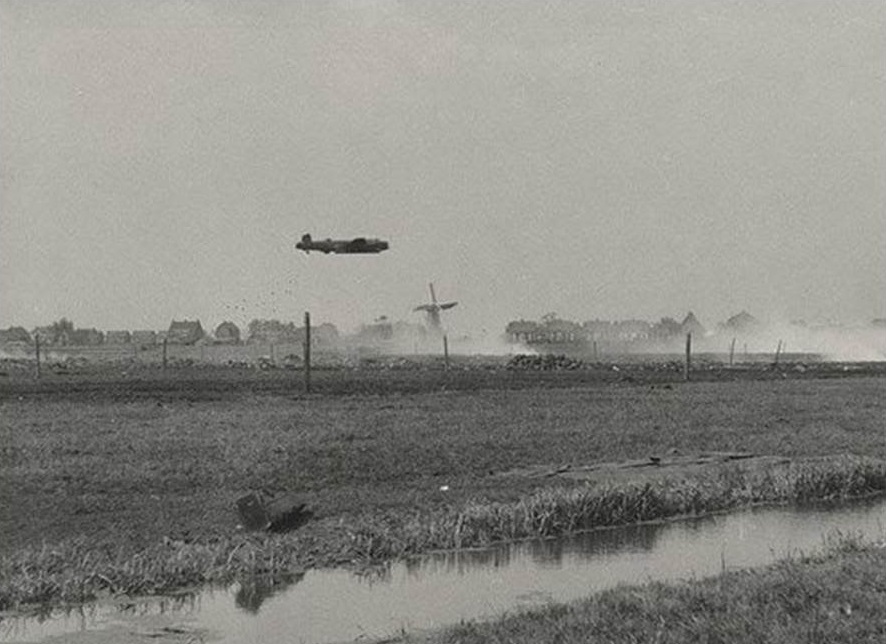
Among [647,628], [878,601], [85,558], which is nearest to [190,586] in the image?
[85,558]

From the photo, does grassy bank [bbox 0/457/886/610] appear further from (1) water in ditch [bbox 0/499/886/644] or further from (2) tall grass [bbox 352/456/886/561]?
(1) water in ditch [bbox 0/499/886/644]

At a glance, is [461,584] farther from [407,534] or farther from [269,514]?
[269,514]

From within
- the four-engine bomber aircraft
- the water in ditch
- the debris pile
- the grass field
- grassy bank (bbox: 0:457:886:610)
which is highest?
the four-engine bomber aircraft

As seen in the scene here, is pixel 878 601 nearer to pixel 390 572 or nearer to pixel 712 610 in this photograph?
pixel 712 610

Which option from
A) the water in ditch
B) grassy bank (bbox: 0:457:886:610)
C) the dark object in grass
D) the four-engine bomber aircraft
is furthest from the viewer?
the four-engine bomber aircraft

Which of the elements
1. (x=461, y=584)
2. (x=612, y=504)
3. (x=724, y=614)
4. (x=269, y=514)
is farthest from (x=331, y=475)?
(x=724, y=614)

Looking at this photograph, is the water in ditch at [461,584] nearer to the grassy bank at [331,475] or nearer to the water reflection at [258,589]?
the water reflection at [258,589]

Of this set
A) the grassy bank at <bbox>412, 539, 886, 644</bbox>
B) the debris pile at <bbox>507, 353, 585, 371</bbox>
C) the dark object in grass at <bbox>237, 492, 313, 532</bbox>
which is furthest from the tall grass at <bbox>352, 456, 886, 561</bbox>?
the debris pile at <bbox>507, 353, 585, 371</bbox>
